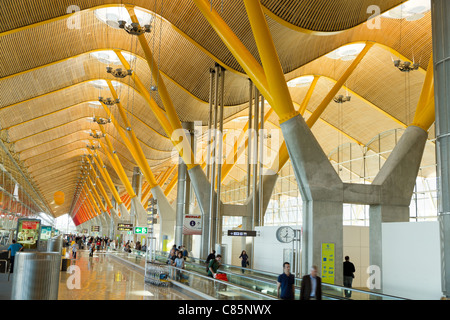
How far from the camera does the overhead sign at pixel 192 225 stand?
25.0 meters

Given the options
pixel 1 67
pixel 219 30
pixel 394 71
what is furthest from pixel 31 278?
pixel 394 71

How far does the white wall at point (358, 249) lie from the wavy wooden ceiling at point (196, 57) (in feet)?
26.4

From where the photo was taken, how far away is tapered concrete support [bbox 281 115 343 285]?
47.6 feet

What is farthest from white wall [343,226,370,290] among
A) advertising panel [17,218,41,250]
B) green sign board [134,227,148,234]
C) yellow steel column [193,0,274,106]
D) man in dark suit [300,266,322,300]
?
green sign board [134,227,148,234]

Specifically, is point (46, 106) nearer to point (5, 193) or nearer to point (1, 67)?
point (5, 193)

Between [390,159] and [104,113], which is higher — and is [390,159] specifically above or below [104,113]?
below

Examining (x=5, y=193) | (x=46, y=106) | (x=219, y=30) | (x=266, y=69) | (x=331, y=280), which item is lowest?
(x=331, y=280)

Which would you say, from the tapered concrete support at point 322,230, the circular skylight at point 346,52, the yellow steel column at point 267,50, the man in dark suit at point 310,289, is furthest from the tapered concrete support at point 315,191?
the circular skylight at point 346,52

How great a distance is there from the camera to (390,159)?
1576 centimetres

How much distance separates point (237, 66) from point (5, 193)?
610 inches

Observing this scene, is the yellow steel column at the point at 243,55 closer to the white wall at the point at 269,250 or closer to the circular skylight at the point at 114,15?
the white wall at the point at 269,250

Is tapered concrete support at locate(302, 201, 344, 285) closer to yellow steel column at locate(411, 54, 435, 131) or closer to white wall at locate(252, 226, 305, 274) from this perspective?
white wall at locate(252, 226, 305, 274)

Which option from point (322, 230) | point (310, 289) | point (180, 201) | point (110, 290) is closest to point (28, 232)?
point (110, 290)
